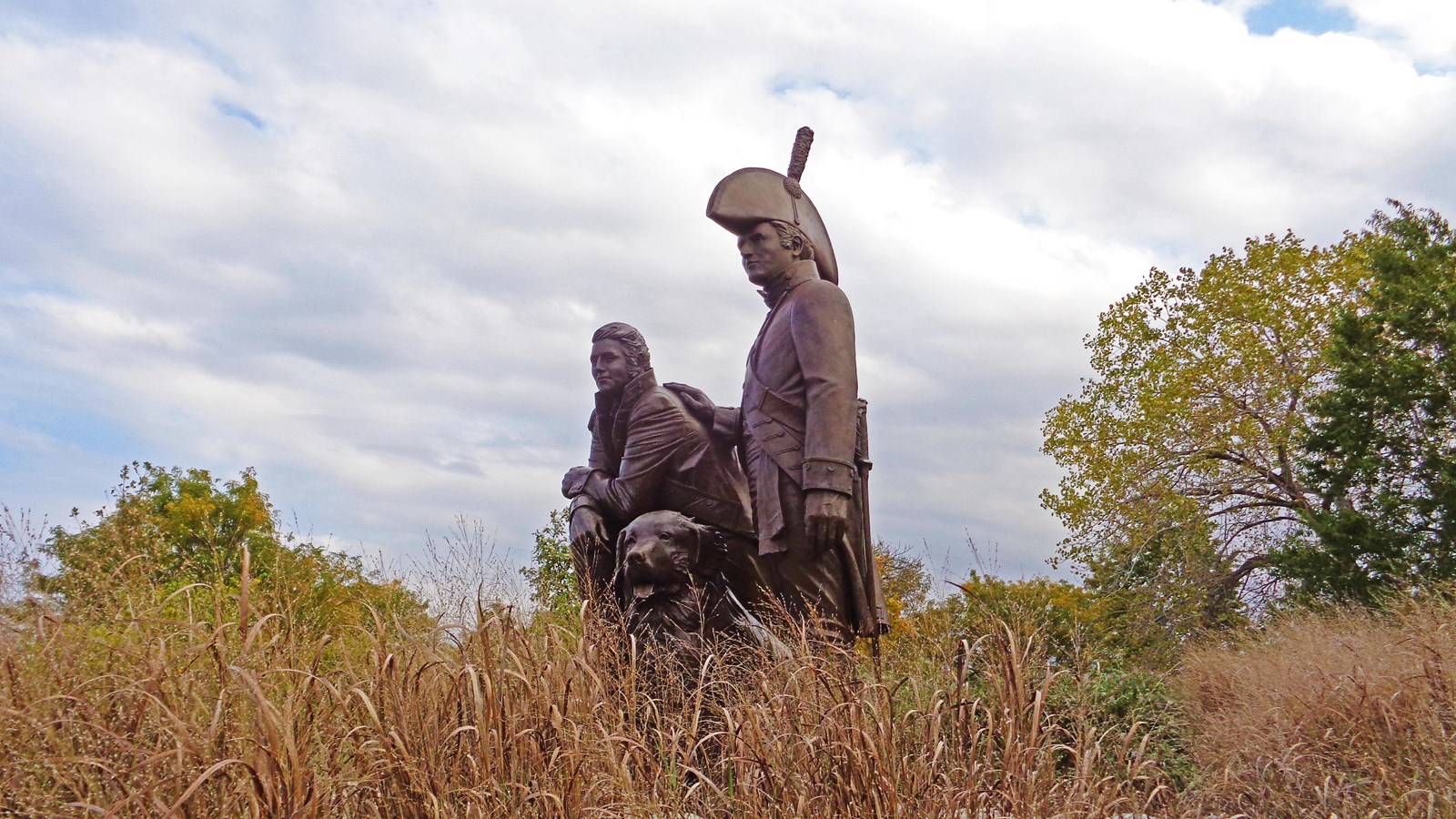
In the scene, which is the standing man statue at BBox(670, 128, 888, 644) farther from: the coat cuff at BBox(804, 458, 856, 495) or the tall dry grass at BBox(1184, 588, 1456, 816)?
the tall dry grass at BBox(1184, 588, 1456, 816)

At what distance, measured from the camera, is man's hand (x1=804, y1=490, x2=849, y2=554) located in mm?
4594

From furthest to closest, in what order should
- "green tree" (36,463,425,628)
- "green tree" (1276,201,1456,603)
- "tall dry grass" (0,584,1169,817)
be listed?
"green tree" (1276,201,1456,603)
"green tree" (36,463,425,628)
"tall dry grass" (0,584,1169,817)

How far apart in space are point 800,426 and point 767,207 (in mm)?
1016

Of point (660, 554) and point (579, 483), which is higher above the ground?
point (579, 483)

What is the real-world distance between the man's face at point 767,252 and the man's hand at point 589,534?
1288 millimetres

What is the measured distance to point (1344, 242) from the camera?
19.8m

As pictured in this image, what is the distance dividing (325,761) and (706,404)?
104 inches

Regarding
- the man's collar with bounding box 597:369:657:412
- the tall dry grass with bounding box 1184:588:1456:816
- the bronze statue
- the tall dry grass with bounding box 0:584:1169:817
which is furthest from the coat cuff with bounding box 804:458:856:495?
the tall dry grass with bounding box 1184:588:1456:816

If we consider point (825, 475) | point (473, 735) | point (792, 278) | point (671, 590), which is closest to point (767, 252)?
point (792, 278)

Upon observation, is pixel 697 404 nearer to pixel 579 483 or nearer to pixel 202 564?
pixel 579 483

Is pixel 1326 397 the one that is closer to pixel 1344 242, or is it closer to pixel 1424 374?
pixel 1424 374

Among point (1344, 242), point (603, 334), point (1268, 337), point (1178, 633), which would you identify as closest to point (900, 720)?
point (603, 334)

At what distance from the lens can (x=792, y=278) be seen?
17.0 feet

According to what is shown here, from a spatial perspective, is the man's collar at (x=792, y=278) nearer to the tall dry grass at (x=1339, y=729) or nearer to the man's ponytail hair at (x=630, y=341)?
the man's ponytail hair at (x=630, y=341)
